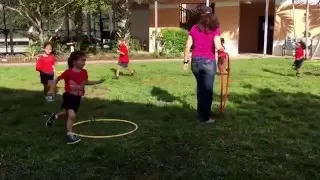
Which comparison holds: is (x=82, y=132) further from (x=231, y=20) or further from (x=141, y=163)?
(x=231, y=20)

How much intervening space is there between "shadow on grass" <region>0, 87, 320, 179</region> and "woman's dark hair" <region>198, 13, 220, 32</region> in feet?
4.89

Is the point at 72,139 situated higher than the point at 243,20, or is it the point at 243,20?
the point at 243,20

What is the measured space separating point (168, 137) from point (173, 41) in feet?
A: 56.0

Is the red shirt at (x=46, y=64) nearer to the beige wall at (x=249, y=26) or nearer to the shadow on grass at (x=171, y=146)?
the shadow on grass at (x=171, y=146)

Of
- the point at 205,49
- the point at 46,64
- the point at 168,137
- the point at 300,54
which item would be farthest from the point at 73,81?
the point at 300,54

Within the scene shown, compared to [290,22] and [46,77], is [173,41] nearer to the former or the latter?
[290,22]

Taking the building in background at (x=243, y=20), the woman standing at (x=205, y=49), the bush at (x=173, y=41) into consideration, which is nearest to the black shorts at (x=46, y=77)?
the woman standing at (x=205, y=49)

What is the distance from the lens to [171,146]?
6047 millimetres

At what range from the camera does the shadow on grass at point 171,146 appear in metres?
5.08

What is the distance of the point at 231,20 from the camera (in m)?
24.9

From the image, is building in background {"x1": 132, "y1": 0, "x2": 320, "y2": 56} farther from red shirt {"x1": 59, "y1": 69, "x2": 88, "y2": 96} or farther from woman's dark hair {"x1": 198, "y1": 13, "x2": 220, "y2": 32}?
red shirt {"x1": 59, "y1": 69, "x2": 88, "y2": 96}

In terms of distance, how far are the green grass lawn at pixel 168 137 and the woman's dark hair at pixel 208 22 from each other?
1.48 m

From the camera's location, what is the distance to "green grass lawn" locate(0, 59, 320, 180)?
512 centimetres

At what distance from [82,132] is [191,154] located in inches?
76.7
